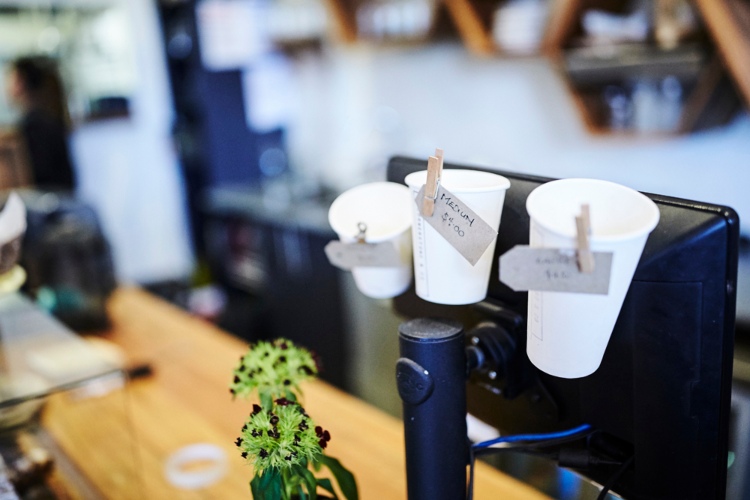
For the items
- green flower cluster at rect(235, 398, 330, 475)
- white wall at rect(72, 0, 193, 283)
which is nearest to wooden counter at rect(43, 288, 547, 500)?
green flower cluster at rect(235, 398, 330, 475)

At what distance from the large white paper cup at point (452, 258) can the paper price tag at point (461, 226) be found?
0.04 feet

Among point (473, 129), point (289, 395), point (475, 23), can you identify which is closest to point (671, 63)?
point (475, 23)

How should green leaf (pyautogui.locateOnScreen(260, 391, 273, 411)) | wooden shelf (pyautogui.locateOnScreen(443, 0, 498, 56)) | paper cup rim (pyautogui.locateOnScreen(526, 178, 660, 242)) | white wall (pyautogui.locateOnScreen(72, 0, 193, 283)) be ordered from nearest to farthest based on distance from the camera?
paper cup rim (pyautogui.locateOnScreen(526, 178, 660, 242)) → green leaf (pyautogui.locateOnScreen(260, 391, 273, 411)) → wooden shelf (pyautogui.locateOnScreen(443, 0, 498, 56)) → white wall (pyautogui.locateOnScreen(72, 0, 193, 283))

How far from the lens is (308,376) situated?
0.89 m

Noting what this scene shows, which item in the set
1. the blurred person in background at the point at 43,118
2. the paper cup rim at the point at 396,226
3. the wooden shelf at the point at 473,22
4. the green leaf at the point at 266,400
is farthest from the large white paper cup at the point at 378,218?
the blurred person in background at the point at 43,118

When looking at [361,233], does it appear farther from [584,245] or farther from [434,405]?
[584,245]

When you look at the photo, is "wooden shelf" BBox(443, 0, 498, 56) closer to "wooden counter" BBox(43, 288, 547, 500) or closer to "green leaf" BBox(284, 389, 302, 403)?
"wooden counter" BBox(43, 288, 547, 500)

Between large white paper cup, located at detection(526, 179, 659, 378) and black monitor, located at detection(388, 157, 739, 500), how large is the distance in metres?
0.04

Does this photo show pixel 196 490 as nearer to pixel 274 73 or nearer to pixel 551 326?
pixel 551 326

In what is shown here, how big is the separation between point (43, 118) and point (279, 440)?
15.3 feet

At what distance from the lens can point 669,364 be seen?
Answer: 66 centimetres

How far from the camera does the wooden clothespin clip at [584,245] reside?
584 mm

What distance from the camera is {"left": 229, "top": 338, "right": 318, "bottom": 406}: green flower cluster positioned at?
2.81ft

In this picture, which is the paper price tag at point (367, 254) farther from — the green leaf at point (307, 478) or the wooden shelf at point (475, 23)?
the wooden shelf at point (475, 23)
